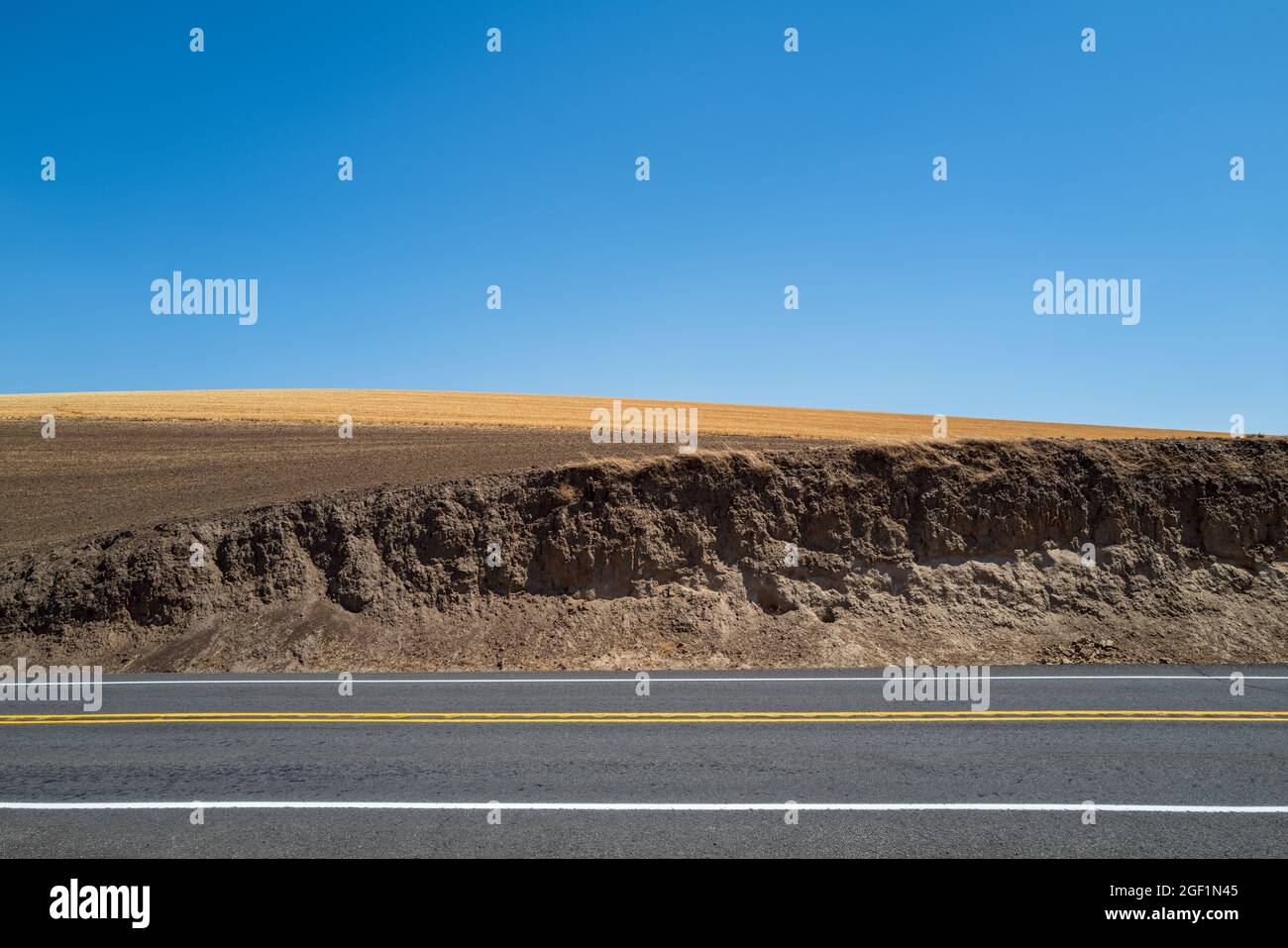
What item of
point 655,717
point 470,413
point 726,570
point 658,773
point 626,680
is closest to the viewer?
point 658,773

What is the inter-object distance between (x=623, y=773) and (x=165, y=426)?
93.5 feet

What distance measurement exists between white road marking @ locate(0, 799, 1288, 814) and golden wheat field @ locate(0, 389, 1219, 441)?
23.0 metres

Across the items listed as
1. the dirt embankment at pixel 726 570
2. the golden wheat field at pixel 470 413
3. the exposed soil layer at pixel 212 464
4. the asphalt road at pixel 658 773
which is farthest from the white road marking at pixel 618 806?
the golden wheat field at pixel 470 413

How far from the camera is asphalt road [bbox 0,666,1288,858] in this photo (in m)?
5.69

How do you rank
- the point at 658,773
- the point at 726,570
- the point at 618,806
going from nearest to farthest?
1. the point at 618,806
2. the point at 658,773
3. the point at 726,570

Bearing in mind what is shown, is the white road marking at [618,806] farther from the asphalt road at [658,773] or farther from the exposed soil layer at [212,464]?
the exposed soil layer at [212,464]

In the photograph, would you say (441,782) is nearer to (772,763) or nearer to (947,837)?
(772,763)

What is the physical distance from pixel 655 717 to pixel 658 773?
203 centimetres

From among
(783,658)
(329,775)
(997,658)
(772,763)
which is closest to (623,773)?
(772,763)

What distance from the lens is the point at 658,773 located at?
707cm

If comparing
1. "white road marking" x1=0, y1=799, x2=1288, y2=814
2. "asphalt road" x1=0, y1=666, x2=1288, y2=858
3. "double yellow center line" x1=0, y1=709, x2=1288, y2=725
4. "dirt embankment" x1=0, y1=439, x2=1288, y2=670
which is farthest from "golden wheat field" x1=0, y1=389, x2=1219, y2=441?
"white road marking" x1=0, y1=799, x2=1288, y2=814

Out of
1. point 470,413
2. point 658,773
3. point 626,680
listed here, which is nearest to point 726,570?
point 626,680

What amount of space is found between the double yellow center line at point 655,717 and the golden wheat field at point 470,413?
65.9ft

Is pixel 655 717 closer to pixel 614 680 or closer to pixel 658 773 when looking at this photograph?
pixel 658 773
